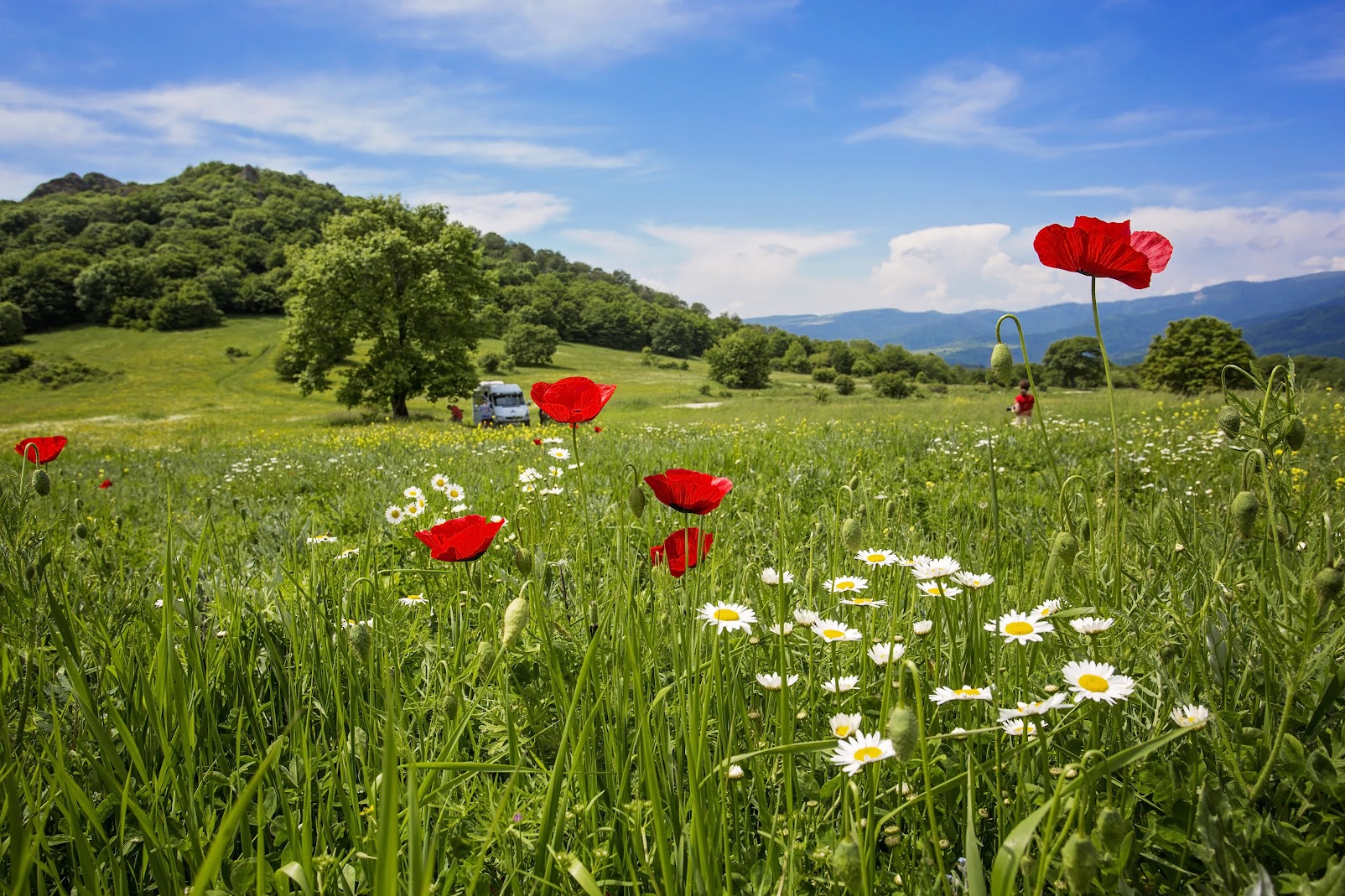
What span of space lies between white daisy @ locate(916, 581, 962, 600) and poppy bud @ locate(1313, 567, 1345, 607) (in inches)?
28.0

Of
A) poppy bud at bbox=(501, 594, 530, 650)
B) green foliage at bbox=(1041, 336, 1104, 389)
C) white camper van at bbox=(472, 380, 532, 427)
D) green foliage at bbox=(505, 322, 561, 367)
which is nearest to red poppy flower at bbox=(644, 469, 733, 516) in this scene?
poppy bud at bbox=(501, 594, 530, 650)

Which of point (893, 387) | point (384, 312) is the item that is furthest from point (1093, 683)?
point (893, 387)

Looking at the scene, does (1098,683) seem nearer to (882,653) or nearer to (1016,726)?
(1016,726)

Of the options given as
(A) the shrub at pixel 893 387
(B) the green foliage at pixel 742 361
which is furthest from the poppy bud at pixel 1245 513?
(B) the green foliage at pixel 742 361

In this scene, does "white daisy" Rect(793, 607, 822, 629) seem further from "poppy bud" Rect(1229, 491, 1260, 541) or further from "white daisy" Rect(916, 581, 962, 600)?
"poppy bud" Rect(1229, 491, 1260, 541)

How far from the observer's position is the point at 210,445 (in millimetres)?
13805

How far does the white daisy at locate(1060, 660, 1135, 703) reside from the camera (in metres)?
1.08

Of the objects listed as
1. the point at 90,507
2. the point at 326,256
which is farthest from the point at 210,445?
the point at 326,256

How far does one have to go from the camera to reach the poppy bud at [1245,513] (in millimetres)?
1499

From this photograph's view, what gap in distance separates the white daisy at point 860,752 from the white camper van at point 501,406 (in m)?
29.1

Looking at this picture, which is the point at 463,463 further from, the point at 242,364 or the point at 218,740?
the point at 242,364

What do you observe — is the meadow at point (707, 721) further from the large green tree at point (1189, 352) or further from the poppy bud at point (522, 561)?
the large green tree at point (1189, 352)

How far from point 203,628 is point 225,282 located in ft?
340

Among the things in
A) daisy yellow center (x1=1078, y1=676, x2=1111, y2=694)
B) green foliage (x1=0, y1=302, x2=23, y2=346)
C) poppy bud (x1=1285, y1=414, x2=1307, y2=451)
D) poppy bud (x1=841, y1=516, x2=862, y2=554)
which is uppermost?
green foliage (x1=0, y1=302, x2=23, y2=346)
